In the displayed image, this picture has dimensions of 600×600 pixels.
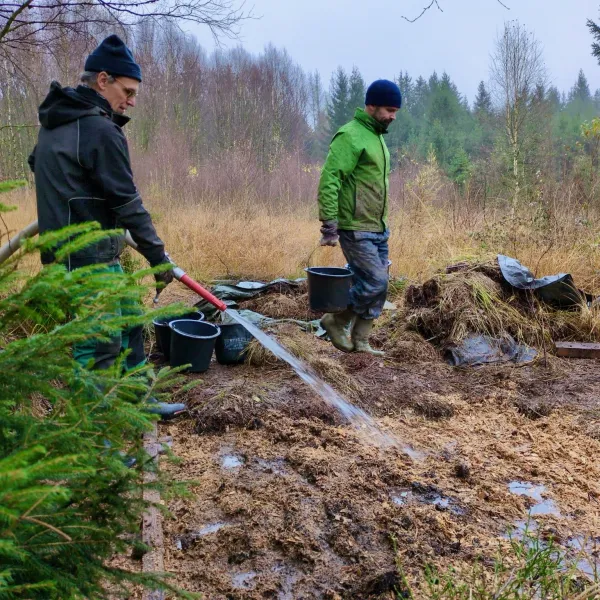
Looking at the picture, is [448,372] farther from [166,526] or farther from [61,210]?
[61,210]

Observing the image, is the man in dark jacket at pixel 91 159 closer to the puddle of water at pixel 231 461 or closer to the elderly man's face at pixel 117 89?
the elderly man's face at pixel 117 89

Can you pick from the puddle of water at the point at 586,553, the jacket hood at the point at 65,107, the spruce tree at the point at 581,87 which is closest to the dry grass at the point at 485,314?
the puddle of water at the point at 586,553

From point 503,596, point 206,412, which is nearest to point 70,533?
point 503,596

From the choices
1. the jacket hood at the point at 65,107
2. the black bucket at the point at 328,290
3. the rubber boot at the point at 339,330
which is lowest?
the rubber boot at the point at 339,330

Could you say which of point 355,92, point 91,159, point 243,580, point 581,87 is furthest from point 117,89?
point 581,87

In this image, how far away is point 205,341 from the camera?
14.5 feet

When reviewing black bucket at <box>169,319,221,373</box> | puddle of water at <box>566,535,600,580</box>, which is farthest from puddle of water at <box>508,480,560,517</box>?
black bucket at <box>169,319,221,373</box>

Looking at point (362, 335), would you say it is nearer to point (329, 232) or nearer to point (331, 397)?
point (329, 232)

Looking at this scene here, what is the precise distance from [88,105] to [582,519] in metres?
2.96

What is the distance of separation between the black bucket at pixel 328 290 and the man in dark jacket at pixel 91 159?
2187 millimetres

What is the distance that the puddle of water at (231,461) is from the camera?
317 cm


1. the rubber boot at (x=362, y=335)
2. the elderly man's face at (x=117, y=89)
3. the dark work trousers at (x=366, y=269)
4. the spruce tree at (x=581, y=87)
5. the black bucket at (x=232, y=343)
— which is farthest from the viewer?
the spruce tree at (x=581, y=87)

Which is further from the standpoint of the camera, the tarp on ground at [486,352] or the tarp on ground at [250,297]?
the tarp on ground at [250,297]

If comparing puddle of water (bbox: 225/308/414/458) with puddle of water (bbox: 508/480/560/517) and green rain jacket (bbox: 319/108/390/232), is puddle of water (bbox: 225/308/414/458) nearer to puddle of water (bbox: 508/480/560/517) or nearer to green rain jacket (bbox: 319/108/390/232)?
puddle of water (bbox: 508/480/560/517)
